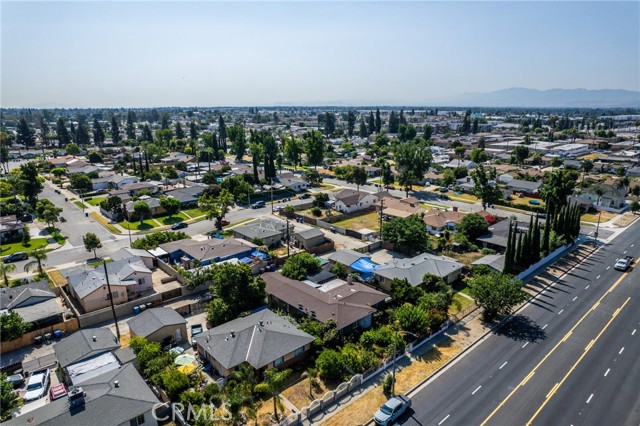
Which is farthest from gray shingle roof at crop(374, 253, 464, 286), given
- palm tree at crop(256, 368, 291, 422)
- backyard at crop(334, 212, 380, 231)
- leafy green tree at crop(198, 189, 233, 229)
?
leafy green tree at crop(198, 189, 233, 229)

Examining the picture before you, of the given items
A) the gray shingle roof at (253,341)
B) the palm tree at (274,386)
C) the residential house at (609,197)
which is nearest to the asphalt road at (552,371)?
the palm tree at (274,386)

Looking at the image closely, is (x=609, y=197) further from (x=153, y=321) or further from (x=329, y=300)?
(x=153, y=321)

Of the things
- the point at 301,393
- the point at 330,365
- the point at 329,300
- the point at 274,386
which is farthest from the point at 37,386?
the point at 329,300

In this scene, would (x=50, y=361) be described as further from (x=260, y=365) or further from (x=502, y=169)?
(x=502, y=169)

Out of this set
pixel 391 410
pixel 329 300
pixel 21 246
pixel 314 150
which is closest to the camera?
pixel 391 410

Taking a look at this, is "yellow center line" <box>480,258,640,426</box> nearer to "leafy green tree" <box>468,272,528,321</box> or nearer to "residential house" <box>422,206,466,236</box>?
"leafy green tree" <box>468,272,528,321</box>

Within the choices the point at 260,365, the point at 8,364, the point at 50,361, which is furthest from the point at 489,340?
the point at 8,364
